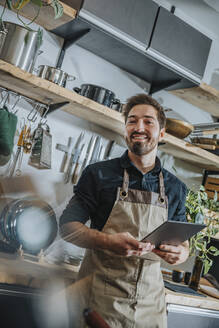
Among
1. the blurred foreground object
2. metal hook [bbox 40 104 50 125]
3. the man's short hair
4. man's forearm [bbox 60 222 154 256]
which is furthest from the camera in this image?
metal hook [bbox 40 104 50 125]

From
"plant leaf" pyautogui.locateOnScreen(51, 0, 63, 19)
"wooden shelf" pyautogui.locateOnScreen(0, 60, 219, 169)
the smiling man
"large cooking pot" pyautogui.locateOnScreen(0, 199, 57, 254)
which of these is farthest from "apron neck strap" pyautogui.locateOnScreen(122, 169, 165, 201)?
"plant leaf" pyautogui.locateOnScreen(51, 0, 63, 19)

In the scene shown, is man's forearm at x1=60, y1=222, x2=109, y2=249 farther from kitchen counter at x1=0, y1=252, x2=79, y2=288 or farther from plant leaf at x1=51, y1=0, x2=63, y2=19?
plant leaf at x1=51, y1=0, x2=63, y2=19

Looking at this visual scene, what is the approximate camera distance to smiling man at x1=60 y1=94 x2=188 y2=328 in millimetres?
1144

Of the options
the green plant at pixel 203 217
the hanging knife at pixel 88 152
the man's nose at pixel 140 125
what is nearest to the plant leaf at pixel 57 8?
the man's nose at pixel 140 125

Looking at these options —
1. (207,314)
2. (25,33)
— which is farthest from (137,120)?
(207,314)

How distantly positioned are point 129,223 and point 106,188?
6.3 inches

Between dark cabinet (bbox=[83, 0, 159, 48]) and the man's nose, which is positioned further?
dark cabinet (bbox=[83, 0, 159, 48])

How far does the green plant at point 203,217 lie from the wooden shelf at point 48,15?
3.81ft

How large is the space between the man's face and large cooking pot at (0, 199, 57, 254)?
0.45 meters

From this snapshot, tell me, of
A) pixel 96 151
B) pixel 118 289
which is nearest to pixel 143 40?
pixel 96 151

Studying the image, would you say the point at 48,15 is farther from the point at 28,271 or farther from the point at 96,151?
the point at 28,271

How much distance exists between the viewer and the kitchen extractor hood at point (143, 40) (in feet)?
5.59

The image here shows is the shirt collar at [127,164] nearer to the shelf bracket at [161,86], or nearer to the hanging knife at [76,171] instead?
the hanging knife at [76,171]

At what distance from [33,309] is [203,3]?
226 centimetres
